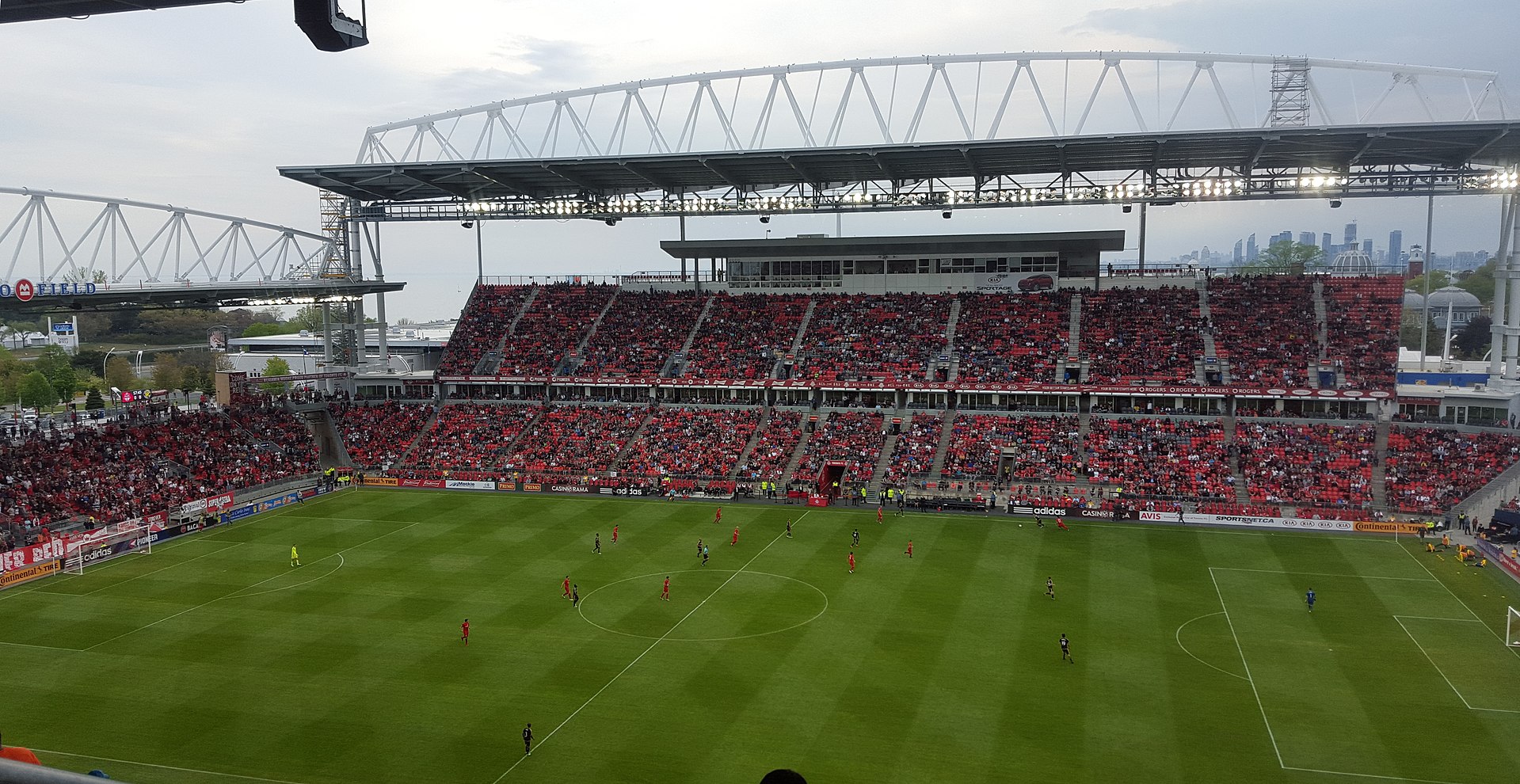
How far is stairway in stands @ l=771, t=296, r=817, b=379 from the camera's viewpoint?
6266 cm

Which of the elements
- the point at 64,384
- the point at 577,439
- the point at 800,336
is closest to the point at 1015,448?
the point at 800,336

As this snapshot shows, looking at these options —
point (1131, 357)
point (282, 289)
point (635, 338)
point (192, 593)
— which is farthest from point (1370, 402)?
point (282, 289)

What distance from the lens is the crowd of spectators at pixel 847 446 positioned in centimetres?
5325

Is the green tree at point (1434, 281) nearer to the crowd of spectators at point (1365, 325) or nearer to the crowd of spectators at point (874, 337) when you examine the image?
the crowd of spectators at point (1365, 325)

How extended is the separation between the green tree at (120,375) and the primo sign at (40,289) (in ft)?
172

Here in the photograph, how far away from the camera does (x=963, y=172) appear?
57250 mm

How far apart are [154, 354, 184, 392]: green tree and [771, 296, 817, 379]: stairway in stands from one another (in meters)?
63.8

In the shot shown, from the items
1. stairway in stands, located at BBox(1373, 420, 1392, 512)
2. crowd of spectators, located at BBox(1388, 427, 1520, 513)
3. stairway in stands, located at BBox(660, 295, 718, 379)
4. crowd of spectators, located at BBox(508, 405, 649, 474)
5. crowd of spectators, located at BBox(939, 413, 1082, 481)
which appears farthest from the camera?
stairway in stands, located at BBox(660, 295, 718, 379)

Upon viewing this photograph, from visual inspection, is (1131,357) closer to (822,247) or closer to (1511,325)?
(1511,325)

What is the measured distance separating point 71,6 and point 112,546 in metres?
44.0

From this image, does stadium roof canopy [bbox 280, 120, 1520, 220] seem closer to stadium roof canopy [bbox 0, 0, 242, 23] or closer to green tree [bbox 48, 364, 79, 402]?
green tree [bbox 48, 364, 79, 402]

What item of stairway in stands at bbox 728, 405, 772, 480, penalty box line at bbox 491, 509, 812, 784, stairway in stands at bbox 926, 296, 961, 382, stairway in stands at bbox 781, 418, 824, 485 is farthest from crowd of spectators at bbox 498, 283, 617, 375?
penalty box line at bbox 491, 509, 812, 784

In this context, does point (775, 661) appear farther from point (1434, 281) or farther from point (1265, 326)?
point (1434, 281)

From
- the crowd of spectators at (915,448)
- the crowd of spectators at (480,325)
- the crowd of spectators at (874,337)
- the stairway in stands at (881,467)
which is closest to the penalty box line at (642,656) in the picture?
the stairway in stands at (881,467)
